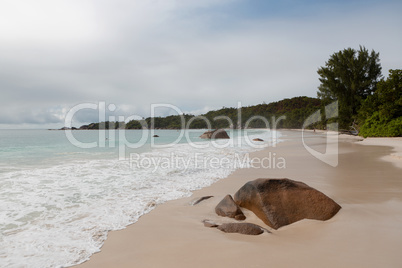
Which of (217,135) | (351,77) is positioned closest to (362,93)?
(351,77)

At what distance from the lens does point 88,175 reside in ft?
30.3

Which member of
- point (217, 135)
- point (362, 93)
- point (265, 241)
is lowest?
point (265, 241)

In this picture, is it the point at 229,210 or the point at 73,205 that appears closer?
the point at 229,210

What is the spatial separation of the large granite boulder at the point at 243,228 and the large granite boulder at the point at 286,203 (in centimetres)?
38

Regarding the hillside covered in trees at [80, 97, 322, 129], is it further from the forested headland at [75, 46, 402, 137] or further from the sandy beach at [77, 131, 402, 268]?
the sandy beach at [77, 131, 402, 268]

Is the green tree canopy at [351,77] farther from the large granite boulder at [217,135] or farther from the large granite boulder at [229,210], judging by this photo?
the large granite boulder at [229,210]

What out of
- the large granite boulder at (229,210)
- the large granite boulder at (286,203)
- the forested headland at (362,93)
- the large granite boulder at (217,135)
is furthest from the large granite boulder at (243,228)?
the large granite boulder at (217,135)

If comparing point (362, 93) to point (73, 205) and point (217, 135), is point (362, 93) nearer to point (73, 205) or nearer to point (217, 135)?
point (217, 135)

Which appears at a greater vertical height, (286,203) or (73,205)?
(286,203)

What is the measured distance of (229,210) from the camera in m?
4.52

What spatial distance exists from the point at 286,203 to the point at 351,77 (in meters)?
40.8

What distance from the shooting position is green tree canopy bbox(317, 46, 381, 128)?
3622 centimetres

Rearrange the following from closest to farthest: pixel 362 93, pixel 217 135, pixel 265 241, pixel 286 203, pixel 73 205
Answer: pixel 265 241 → pixel 286 203 → pixel 73 205 → pixel 362 93 → pixel 217 135

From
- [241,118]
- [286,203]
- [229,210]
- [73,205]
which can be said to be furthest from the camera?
[241,118]
